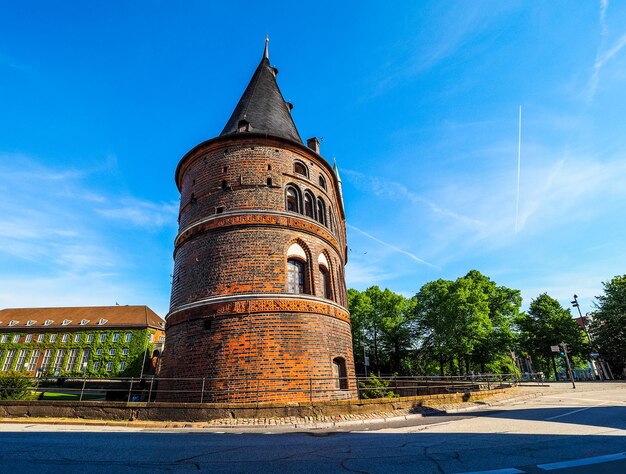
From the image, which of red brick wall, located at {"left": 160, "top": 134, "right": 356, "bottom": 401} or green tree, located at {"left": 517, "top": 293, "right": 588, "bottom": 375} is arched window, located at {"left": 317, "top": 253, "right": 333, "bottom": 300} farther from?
green tree, located at {"left": 517, "top": 293, "right": 588, "bottom": 375}

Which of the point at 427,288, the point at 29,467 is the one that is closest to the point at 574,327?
the point at 427,288

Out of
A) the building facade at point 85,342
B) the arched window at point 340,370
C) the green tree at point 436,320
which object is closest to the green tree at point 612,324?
the green tree at point 436,320

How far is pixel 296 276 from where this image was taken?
13.2 meters

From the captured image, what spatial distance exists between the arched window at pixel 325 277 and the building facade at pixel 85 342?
35.0m

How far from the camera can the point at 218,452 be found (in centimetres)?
569

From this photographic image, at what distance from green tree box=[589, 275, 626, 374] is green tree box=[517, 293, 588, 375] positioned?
2.66 metres

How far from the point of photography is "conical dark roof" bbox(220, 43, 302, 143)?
15.8m

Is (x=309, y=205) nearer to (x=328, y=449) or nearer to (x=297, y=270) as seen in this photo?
(x=297, y=270)

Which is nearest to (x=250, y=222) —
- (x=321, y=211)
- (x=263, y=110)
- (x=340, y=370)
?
(x=321, y=211)

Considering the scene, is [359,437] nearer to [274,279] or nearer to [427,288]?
[274,279]

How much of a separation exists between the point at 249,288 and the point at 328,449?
676 cm

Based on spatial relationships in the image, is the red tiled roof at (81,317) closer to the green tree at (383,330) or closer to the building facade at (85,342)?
the building facade at (85,342)

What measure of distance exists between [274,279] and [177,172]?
8.65 metres

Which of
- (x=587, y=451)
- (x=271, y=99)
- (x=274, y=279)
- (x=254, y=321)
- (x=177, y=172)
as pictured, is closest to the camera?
(x=587, y=451)
